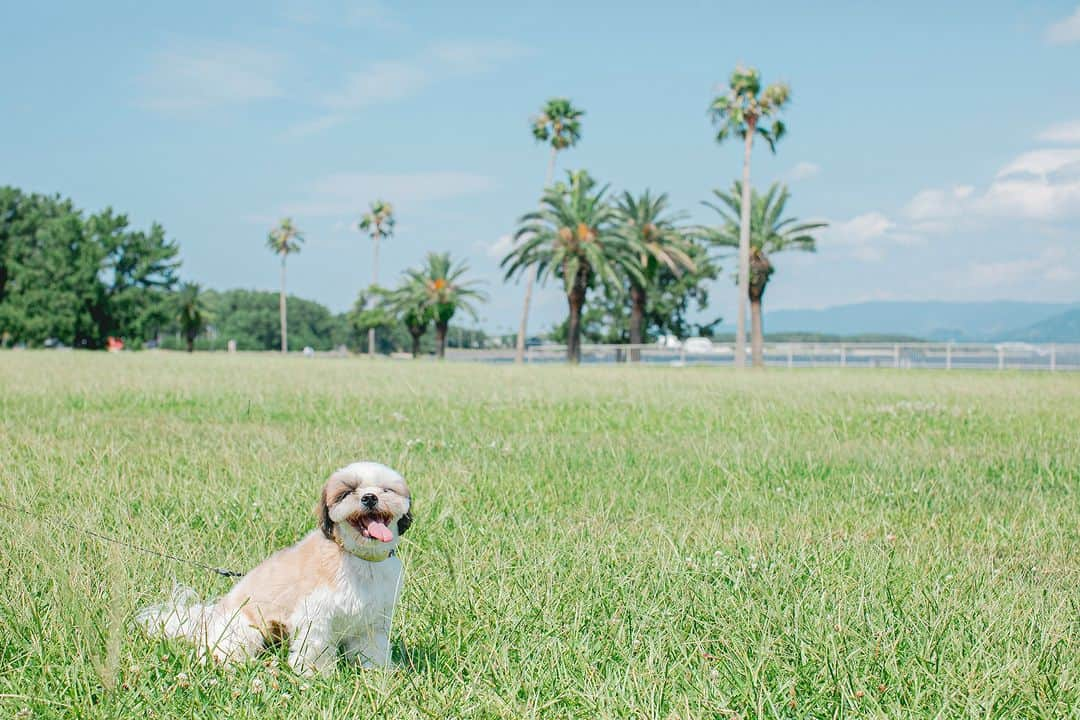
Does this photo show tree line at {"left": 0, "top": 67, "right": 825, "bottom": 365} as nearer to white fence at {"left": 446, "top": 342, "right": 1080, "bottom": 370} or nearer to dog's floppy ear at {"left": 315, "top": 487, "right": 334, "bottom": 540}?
white fence at {"left": 446, "top": 342, "right": 1080, "bottom": 370}

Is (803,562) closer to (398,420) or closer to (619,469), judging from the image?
(619,469)

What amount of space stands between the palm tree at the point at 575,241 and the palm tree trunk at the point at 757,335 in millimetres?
6328

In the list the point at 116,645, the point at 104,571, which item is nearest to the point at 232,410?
the point at 104,571

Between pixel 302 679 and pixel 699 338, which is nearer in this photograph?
pixel 302 679

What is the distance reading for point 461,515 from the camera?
207 inches

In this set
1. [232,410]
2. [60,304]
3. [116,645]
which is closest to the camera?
[116,645]

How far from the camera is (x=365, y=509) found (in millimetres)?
2574

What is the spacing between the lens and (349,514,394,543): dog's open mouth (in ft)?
8.41

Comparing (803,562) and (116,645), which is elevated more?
(116,645)

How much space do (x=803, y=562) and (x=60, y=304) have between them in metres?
73.6

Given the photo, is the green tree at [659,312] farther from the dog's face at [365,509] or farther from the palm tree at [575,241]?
the dog's face at [365,509]

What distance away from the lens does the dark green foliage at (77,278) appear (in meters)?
69.2

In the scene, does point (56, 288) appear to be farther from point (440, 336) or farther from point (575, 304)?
point (575, 304)

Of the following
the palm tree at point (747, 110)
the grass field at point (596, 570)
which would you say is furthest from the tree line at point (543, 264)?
the grass field at point (596, 570)
